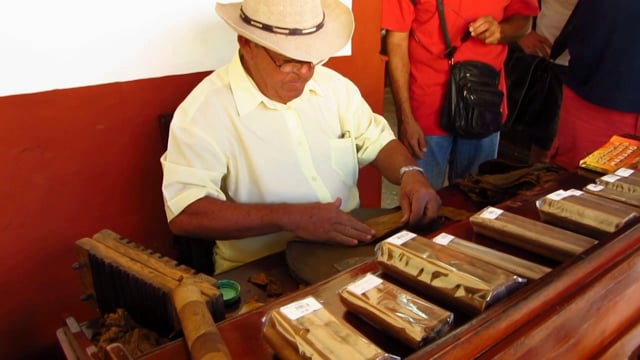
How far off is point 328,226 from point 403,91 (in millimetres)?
1157

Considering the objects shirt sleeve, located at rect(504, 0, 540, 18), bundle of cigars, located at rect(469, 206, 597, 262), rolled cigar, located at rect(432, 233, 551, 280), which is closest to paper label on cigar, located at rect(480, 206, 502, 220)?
bundle of cigars, located at rect(469, 206, 597, 262)

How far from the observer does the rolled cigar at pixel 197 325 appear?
0.70 metres

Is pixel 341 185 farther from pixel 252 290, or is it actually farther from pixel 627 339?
pixel 627 339

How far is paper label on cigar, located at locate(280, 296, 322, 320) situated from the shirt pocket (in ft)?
3.25

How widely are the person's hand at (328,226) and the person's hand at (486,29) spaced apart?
1.21 m

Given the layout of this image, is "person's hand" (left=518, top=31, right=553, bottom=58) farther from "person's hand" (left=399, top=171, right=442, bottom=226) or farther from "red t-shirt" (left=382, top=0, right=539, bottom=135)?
"person's hand" (left=399, top=171, right=442, bottom=226)

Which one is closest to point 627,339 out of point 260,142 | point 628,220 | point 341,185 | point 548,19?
point 628,220

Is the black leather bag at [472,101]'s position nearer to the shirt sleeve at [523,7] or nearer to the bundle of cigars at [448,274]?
the shirt sleeve at [523,7]

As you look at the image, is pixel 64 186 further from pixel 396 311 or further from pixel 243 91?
pixel 396 311

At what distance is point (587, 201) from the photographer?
118 cm

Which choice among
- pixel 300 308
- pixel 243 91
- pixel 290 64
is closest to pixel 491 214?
pixel 300 308

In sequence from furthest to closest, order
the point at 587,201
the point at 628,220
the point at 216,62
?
the point at 216,62
the point at 587,201
the point at 628,220

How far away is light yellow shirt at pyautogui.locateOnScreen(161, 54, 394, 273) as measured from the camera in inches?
60.2

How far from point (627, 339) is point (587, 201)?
30 cm
